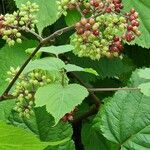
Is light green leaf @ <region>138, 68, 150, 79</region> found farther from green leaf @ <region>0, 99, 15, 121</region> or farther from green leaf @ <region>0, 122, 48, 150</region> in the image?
green leaf @ <region>0, 99, 15, 121</region>

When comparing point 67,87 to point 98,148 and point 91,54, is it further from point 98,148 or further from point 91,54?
point 98,148

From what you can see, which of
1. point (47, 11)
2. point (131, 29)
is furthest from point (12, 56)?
point (131, 29)

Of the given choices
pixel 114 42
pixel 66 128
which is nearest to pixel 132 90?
pixel 66 128

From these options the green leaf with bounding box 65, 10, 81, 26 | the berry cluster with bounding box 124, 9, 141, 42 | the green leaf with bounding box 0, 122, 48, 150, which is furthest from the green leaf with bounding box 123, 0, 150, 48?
the green leaf with bounding box 0, 122, 48, 150

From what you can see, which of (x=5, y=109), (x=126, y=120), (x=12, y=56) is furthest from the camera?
(x=12, y=56)

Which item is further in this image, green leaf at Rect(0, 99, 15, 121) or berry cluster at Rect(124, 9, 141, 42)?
green leaf at Rect(0, 99, 15, 121)

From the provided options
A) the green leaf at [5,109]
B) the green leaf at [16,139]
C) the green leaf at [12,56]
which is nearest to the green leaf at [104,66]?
the green leaf at [12,56]

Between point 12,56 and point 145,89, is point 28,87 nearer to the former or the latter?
point 145,89
